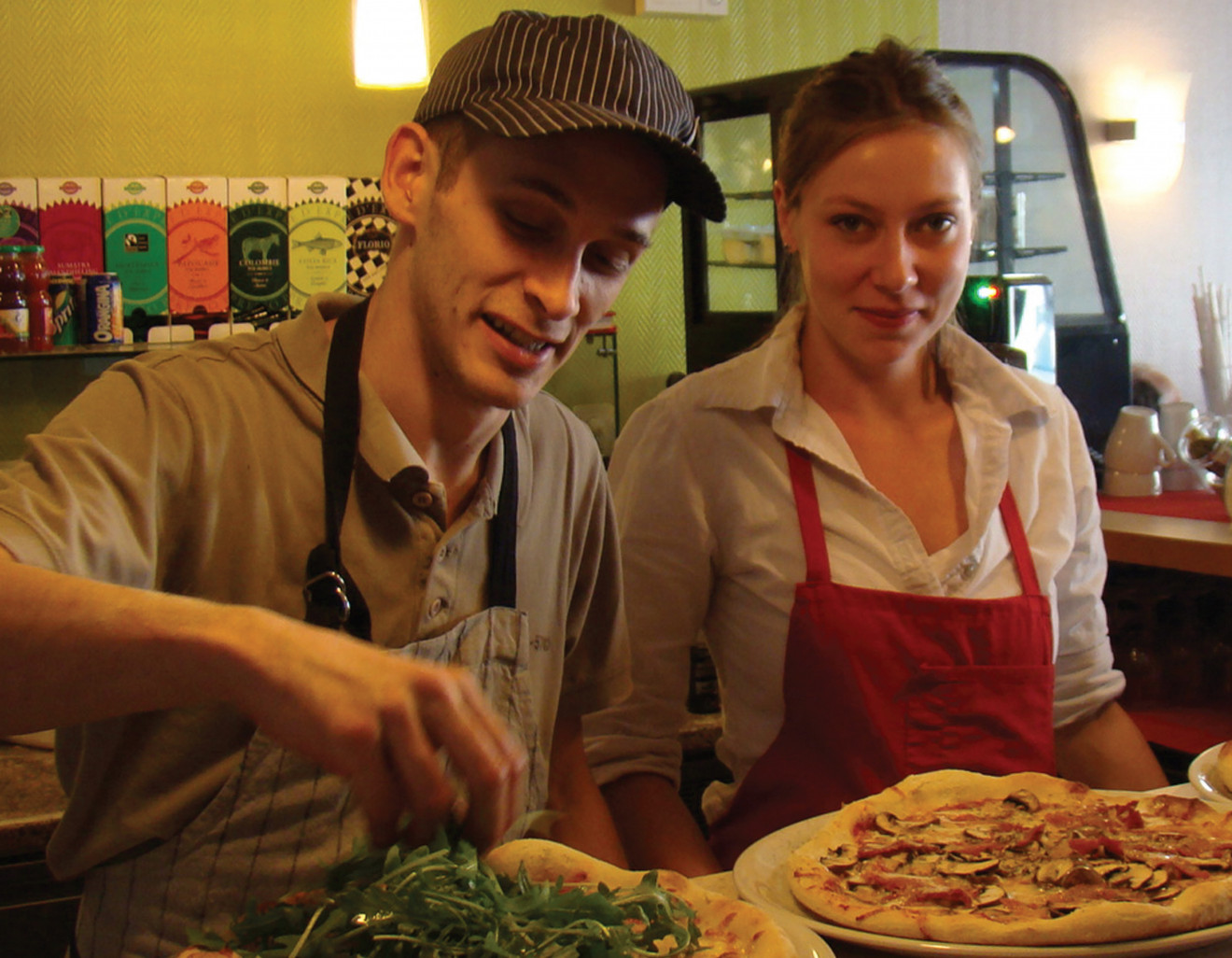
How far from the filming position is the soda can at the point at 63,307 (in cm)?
328

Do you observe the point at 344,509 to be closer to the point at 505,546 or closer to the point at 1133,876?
the point at 505,546

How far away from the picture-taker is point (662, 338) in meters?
4.43

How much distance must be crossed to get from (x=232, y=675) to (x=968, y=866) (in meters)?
0.76

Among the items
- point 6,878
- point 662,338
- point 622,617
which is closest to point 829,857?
point 622,617

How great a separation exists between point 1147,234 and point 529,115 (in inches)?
221

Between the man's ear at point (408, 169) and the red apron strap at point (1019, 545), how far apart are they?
1.00 metres

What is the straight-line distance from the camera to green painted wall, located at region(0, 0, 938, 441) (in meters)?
3.62

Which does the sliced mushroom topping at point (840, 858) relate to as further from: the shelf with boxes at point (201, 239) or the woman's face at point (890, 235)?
the shelf with boxes at point (201, 239)

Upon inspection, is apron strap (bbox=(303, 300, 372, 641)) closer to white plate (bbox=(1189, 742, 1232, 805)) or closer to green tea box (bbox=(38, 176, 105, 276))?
white plate (bbox=(1189, 742, 1232, 805))

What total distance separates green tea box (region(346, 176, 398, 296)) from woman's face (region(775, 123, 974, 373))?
2.15 meters

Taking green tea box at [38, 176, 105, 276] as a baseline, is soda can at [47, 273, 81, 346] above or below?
below

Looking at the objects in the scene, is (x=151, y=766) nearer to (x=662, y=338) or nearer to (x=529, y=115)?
(x=529, y=115)

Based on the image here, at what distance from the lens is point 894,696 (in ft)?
5.41

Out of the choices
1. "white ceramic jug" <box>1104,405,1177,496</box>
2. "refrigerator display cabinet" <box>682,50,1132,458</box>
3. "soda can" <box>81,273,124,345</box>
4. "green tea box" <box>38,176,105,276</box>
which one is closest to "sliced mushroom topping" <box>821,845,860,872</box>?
"white ceramic jug" <box>1104,405,1177,496</box>
